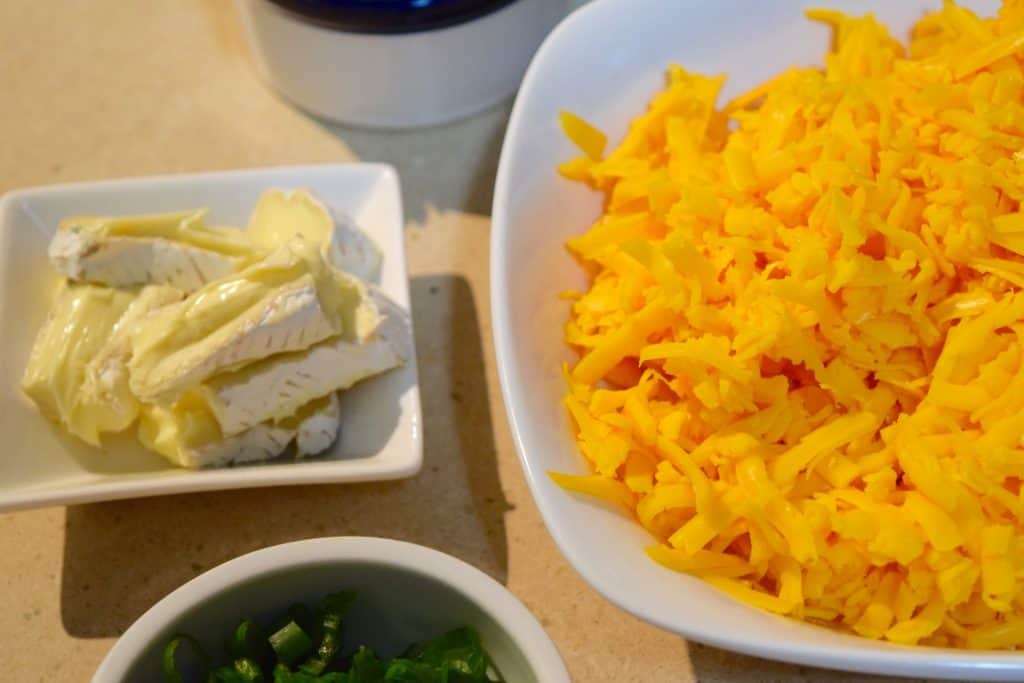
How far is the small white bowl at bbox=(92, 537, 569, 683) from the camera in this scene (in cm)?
75

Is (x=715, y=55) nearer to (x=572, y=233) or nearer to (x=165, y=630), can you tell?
(x=572, y=233)

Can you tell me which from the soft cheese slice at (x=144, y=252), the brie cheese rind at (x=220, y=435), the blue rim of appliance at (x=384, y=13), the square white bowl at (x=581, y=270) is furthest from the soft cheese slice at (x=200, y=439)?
the blue rim of appliance at (x=384, y=13)

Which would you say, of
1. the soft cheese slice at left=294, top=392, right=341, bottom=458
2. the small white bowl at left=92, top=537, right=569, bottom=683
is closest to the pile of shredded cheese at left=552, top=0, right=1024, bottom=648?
the small white bowl at left=92, top=537, right=569, bottom=683

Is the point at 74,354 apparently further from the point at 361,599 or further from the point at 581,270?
the point at 581,270

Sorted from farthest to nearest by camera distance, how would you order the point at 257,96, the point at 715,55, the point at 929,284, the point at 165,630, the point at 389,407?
1. the point at 257,96
2. the point at 715,55
3. the point at 389,407
4. the point at 929,284
5. the point at 165,630

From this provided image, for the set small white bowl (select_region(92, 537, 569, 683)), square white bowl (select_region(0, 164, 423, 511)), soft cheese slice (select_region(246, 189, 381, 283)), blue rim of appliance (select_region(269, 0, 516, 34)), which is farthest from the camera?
blue rim of appliance (select_region(269, 0, 516, 34))

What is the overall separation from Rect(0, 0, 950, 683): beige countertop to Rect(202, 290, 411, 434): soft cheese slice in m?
0.11

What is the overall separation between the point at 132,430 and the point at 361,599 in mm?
330

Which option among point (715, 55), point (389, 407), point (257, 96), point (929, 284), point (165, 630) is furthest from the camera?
point (257, 96)

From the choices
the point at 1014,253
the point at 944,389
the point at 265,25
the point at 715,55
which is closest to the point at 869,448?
the point at 944,389

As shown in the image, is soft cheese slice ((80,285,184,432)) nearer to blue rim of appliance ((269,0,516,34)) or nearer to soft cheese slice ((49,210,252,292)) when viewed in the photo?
soft cheese slice ((49,210,252,292))

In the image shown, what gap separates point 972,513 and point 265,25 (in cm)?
99

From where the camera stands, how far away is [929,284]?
0.87 meters

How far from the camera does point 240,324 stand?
919mm
